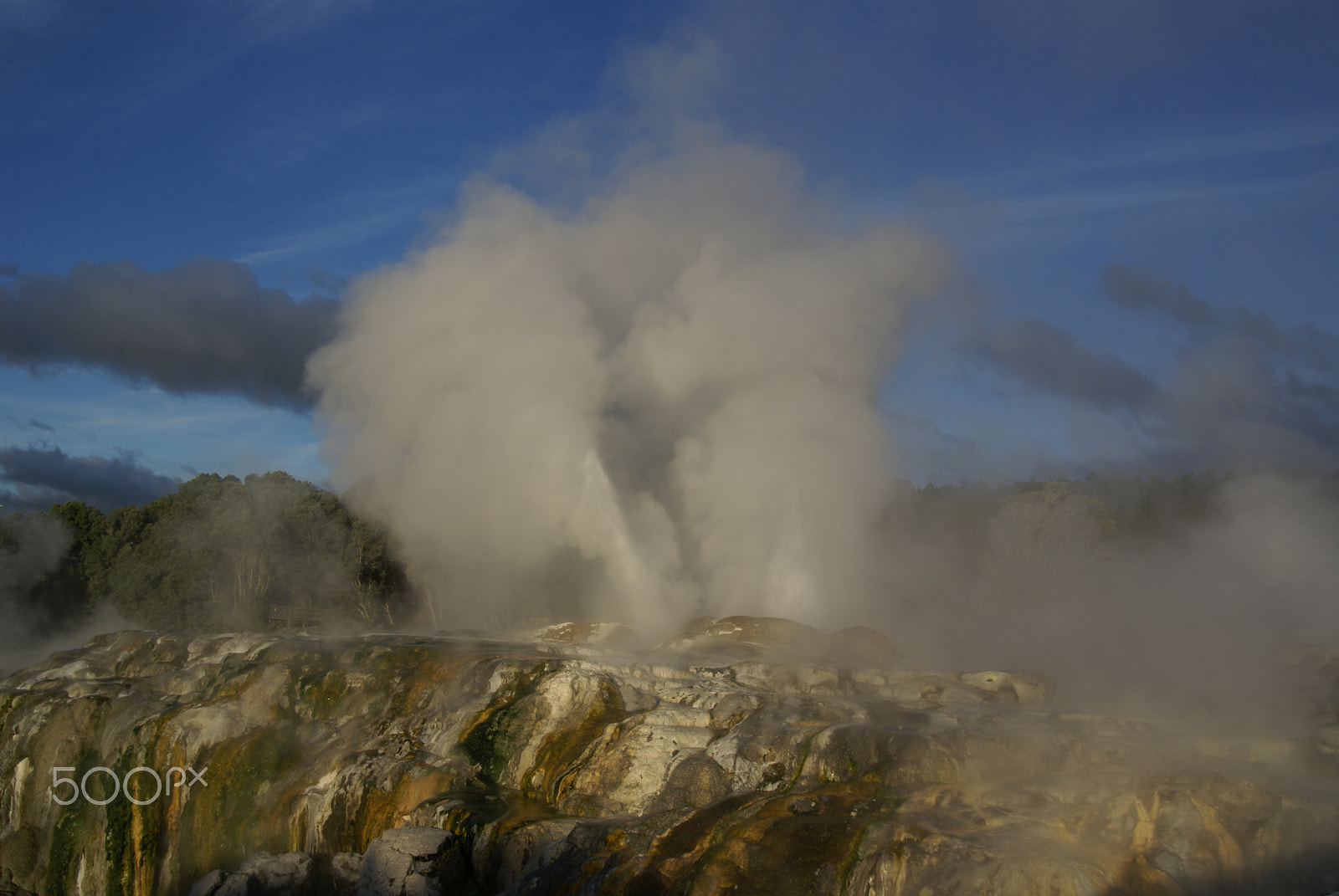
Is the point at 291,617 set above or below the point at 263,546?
below

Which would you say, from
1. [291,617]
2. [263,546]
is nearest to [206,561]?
[263,546]

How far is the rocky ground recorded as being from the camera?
24.7 feet

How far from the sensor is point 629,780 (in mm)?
10289

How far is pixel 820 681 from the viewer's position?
541 inches

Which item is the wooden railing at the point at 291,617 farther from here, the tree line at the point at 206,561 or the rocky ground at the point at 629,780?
the rocky ground at the point at 629,780

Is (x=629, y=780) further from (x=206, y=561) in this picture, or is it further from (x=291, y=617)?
(x=206, y=561)

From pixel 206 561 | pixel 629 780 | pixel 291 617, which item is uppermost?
pixel 206 561

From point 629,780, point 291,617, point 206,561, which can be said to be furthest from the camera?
point 291,617

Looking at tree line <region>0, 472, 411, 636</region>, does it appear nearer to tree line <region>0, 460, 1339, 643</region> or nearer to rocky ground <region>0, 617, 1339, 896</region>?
tree line <region>0, 460, 1339, 643</region>

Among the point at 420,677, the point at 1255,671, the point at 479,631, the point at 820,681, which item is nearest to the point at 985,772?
the point at 820,681

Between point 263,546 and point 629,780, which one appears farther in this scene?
point 263,546

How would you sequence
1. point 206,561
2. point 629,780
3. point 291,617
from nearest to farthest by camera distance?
point 629,780, point 206,561, point 291,617

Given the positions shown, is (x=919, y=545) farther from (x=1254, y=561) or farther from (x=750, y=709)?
(x=750, y=709)

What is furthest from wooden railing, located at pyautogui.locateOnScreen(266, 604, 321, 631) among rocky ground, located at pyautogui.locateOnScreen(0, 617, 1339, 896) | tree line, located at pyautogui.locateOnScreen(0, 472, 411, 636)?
rocky ground, located at pyautogui.locateOnScreen(0, 617, 1339, 896)
